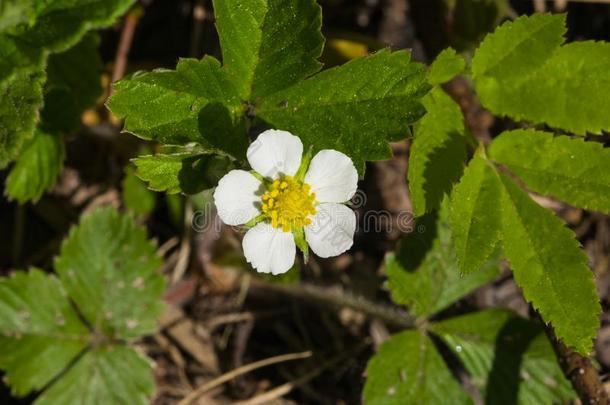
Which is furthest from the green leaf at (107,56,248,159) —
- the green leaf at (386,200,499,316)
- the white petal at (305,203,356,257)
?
the green leaf at (386,200,499,316)

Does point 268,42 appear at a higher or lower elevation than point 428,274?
higher

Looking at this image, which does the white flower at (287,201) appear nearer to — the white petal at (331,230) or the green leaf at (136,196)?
the white petal at (331,230)

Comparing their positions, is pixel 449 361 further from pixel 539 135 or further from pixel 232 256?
pixel 539 135

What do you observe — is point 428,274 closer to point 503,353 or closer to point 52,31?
point 503,353

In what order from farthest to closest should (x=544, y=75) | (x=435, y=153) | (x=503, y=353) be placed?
(x=503, y=353), (x=544, y=75), (x=435, y=153)

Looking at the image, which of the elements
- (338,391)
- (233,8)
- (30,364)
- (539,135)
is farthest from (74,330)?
(539,135)

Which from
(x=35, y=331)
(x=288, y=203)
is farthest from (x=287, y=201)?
(x=35, y=331)

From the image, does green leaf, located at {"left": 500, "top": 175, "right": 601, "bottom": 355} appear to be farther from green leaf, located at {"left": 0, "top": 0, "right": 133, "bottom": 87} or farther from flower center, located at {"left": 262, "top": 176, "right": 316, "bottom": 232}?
green leaf, located at {"left": 0, "top": 0, "right": 133, "bottom": 87}
